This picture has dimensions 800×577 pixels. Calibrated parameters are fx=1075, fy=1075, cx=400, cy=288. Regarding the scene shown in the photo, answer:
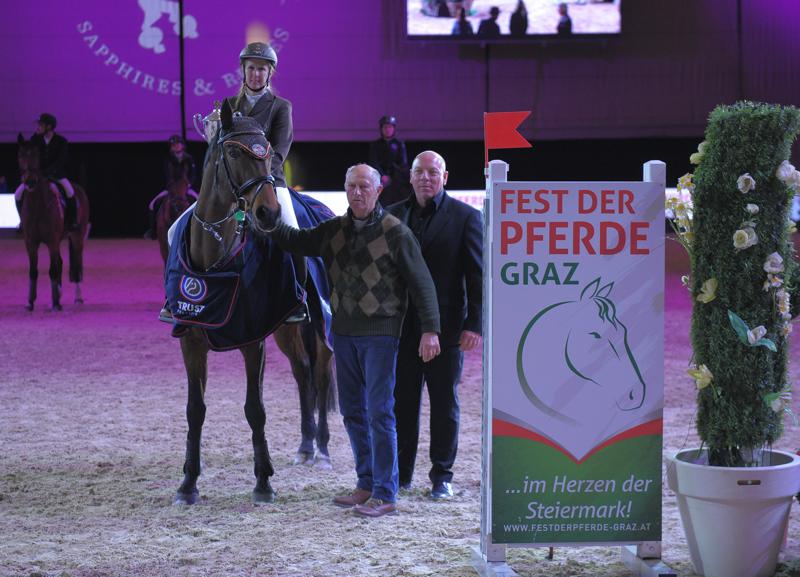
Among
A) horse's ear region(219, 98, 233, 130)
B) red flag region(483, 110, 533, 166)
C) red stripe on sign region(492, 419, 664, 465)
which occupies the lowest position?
red stripe on sign region(492, 419, 664, 465)

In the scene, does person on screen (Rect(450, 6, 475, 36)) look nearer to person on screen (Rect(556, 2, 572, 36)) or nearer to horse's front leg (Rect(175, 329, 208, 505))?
person on screen (Rect(556, 2, 572, 36))

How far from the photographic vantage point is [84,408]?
24.6 ft

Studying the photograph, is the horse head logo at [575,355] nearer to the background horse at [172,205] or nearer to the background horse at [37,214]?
the background horse at [172,205]

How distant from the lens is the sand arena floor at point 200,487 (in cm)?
433

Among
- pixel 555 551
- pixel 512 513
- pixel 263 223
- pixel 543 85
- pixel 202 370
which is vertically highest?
pixel 543 85

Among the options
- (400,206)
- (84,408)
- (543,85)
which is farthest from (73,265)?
(543,85)

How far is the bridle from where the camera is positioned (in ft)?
16.4

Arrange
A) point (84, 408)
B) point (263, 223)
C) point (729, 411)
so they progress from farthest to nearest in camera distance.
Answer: point (84, 408)
point (263, 223)
point (729, 411)

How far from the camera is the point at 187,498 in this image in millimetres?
5230

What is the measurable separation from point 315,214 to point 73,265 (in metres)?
7.83

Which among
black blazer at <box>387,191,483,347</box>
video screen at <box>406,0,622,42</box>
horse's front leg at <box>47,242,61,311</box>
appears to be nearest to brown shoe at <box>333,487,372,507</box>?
black blazer at <box>387,191,483,347</box>

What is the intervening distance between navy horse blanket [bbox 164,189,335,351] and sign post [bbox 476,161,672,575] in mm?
1594

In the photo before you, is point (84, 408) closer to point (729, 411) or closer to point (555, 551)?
point (555, 551)

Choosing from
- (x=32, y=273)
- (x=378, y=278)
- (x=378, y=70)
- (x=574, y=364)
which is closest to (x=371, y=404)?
(x=378, y=278)
